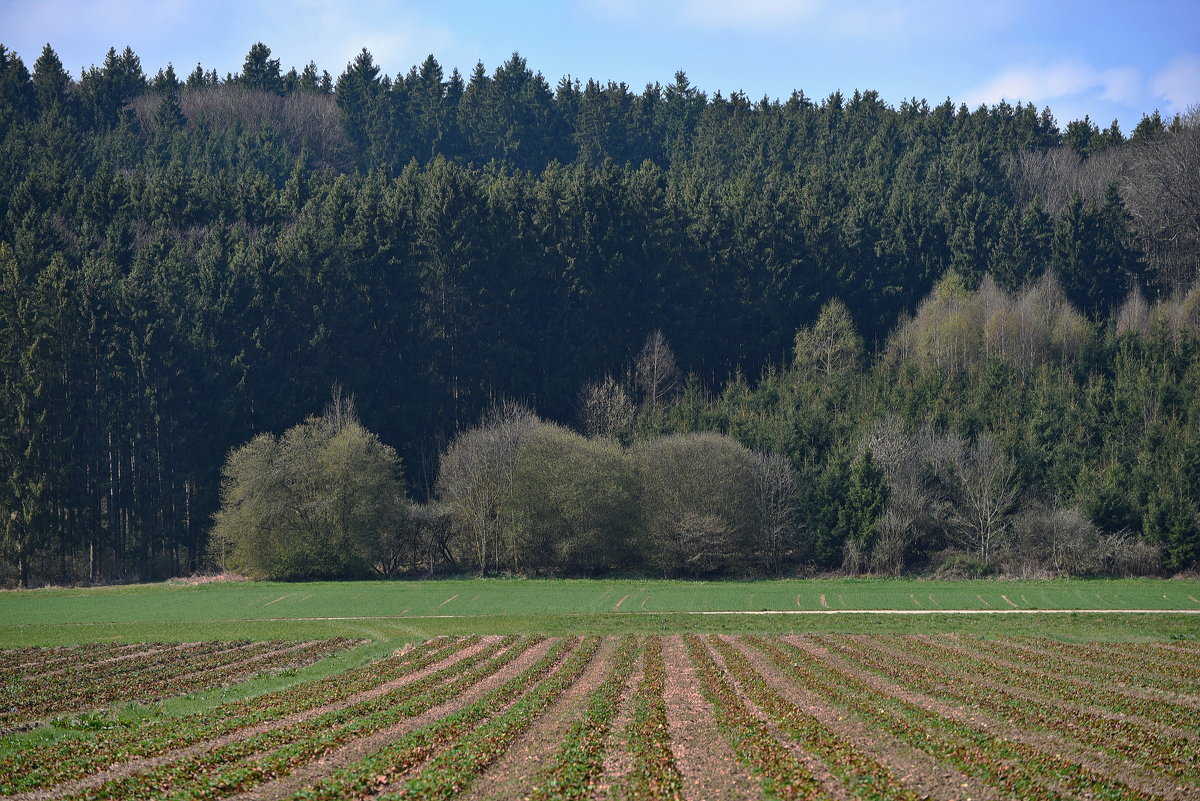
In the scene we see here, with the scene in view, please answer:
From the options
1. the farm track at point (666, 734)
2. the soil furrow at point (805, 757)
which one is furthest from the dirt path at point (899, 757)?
the soil furrow at point (805, 757)

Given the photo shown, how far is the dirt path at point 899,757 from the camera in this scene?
20641 millimetres

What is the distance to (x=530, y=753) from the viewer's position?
23.8 metres

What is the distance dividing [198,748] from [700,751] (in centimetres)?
1097

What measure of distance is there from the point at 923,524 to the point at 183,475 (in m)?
53.4

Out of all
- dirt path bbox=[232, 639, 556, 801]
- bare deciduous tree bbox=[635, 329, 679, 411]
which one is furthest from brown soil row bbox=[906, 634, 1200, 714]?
bare deciduous tree bbox=[635, 329, 679, 411]

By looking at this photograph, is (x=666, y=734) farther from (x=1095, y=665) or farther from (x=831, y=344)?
(x=831, y=344)

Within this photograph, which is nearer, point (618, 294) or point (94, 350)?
point (94, 350)

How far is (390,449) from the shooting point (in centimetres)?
7906

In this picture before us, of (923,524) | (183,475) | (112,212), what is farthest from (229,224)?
(923,524)

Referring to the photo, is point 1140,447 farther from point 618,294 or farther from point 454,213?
point 454,213

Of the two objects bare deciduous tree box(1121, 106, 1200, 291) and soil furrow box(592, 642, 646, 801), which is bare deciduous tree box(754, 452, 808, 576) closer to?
soil furrow box(592, 642, 646, 801)

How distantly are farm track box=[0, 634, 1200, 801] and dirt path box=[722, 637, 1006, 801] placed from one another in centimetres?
7

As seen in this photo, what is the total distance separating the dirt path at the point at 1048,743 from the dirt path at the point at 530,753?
8478mm

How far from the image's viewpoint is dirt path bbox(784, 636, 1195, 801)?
21.1 m
